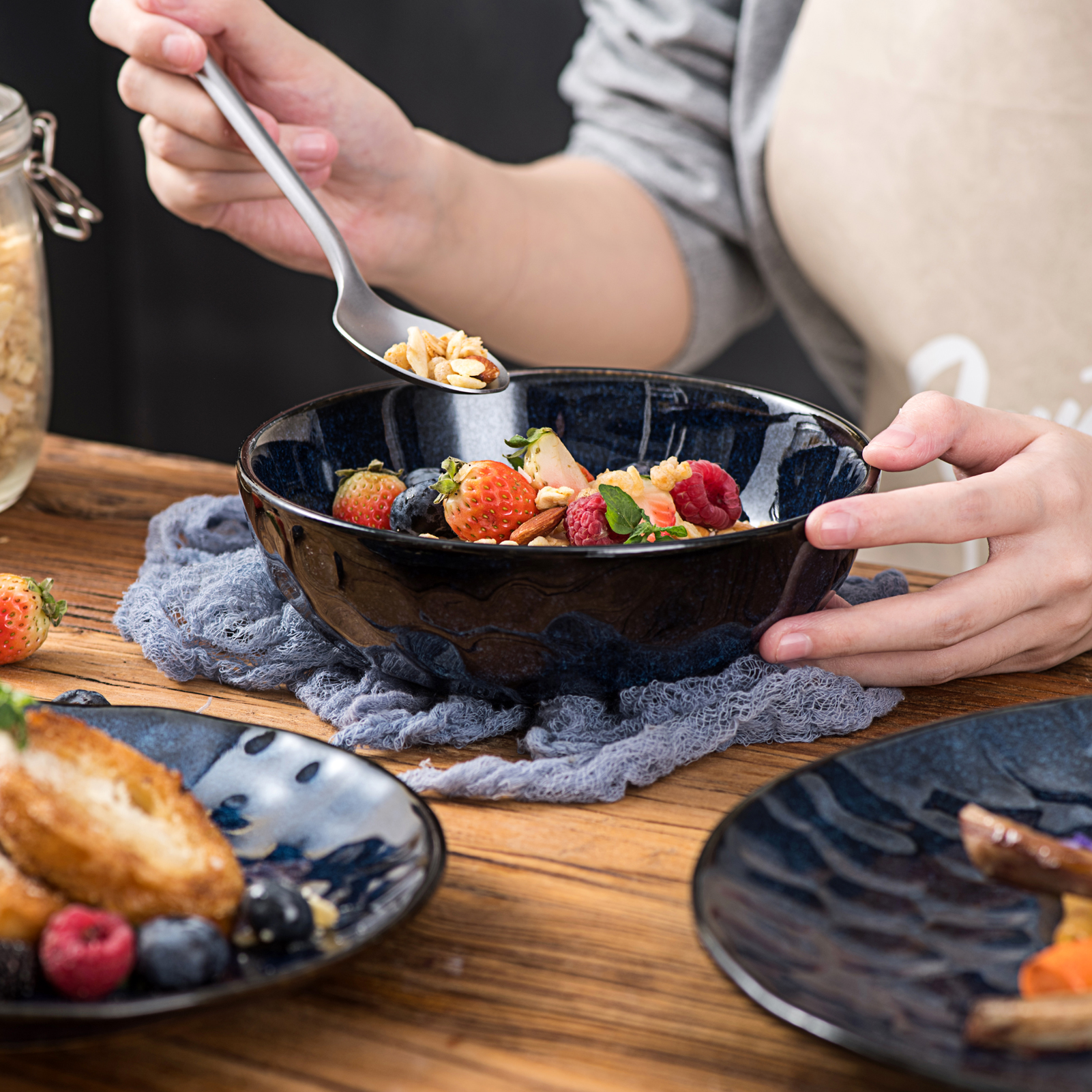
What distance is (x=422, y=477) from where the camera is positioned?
2.45ft

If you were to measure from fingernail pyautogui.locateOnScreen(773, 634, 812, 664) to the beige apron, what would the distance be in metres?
0.75

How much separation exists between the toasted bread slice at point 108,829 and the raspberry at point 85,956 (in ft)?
0.06

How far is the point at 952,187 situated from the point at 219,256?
6.36 feet

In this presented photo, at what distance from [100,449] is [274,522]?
65 centimetres

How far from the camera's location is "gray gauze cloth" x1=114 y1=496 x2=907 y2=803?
59 cm

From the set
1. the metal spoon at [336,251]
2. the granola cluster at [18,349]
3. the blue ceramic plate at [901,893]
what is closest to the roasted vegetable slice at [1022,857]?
the blue ceramic plate at [901,893]

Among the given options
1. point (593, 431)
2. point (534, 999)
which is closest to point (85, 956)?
point (534, 999)

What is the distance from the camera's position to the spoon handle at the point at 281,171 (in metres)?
0.91

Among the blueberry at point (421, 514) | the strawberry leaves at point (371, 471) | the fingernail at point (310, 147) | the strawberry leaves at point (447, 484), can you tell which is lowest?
the strawberry leaves at point (371, 471)

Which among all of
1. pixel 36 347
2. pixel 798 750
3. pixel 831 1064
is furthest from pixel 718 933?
pixel 36 347

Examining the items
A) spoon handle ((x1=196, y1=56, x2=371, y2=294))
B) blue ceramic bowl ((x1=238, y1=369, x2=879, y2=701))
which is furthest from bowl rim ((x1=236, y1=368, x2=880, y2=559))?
spoon handle ((x1=196, y1=56, x2=371, y2=294))

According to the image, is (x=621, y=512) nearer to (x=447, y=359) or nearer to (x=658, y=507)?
(x=658, y=507)

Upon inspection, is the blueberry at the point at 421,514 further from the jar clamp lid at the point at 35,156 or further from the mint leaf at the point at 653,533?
the jar clamp lid at the point at 35,156

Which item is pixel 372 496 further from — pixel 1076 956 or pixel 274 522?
pixel 1076 956
